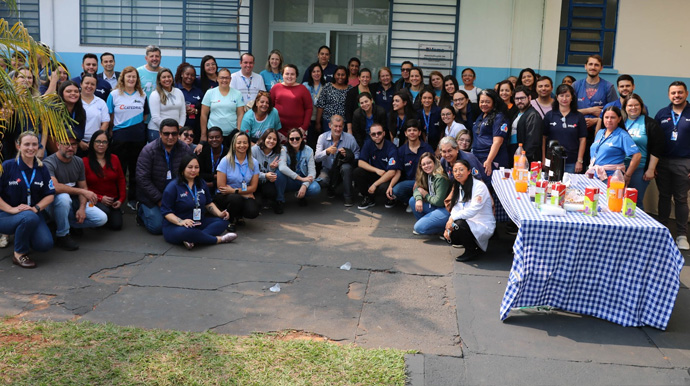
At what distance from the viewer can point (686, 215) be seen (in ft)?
26.6

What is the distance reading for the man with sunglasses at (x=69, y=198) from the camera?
23.9 ft

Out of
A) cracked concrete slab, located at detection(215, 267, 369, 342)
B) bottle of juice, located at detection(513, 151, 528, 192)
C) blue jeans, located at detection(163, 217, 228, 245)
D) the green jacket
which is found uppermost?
bottle of juice, located at detection(513, 151, 528, 192)

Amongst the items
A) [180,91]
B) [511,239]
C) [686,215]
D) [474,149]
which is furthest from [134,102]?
[686,215]

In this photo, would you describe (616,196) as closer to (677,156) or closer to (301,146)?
(677,156)

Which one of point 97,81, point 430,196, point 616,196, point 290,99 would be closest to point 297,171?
point 290,99

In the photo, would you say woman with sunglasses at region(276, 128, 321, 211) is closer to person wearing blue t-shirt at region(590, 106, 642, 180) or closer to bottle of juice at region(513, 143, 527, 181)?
bottle of juice at region(513, 143, 527, 181)

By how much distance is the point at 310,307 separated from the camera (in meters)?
5.80

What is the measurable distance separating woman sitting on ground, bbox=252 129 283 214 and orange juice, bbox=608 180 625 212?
4.42m

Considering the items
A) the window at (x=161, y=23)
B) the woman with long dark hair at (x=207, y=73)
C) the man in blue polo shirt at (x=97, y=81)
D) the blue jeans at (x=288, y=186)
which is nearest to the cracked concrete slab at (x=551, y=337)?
the blue jeans at (x=288, y=186)

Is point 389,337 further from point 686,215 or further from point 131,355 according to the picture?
point 686,215

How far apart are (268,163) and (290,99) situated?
1.12 metres

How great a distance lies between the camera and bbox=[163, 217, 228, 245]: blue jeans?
733 cm

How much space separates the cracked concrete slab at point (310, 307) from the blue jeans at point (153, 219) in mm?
2017

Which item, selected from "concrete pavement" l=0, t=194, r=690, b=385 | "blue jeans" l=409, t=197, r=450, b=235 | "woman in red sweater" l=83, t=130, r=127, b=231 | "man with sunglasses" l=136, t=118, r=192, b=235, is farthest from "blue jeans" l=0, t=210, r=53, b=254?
"blue jeans" l=409, t=197, r=450, b=235
